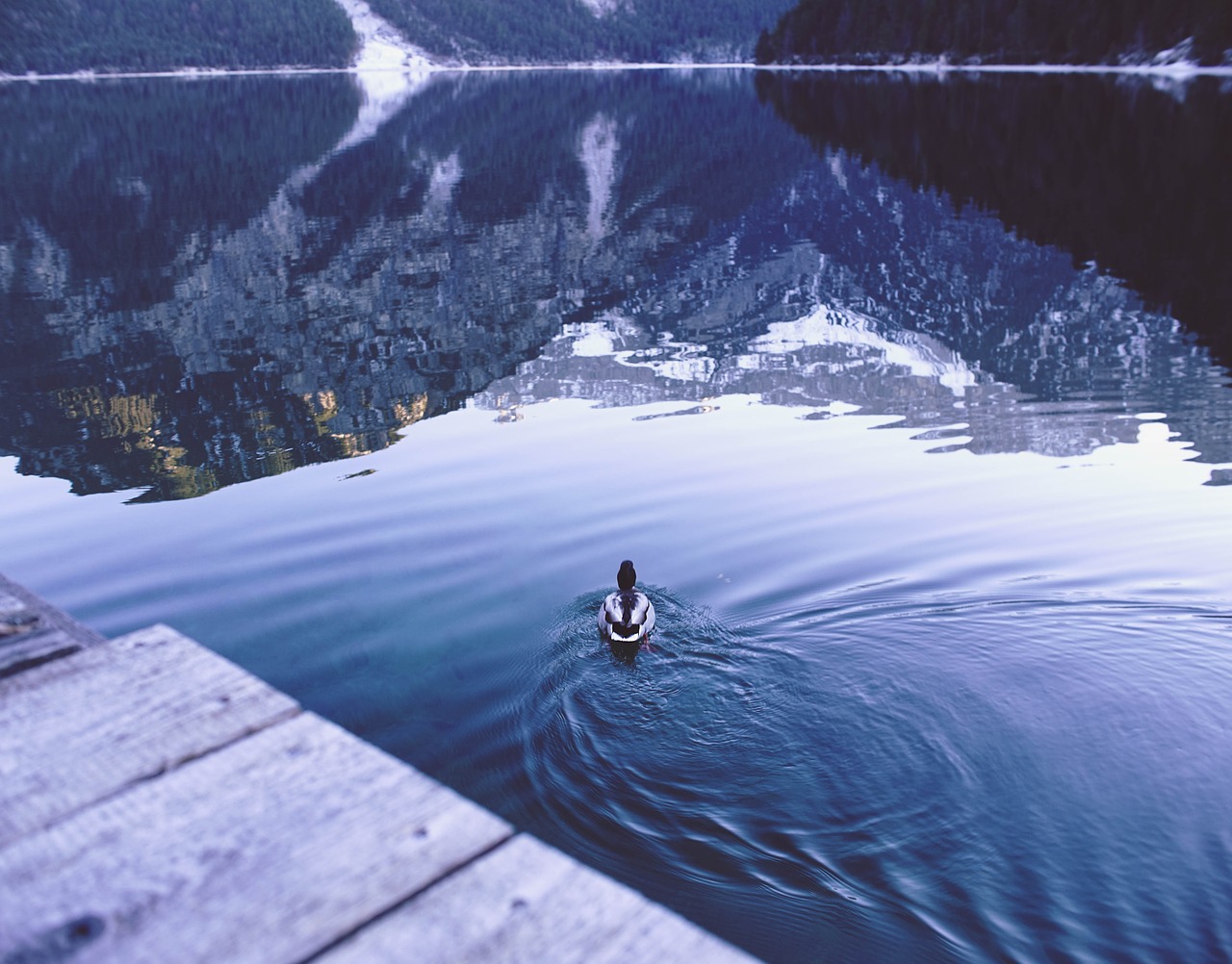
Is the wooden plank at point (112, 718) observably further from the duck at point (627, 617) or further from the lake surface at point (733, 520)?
the duck at point (627, 617)

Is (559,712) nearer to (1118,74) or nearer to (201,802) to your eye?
(201,802)

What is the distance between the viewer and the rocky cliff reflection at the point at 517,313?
2109cm

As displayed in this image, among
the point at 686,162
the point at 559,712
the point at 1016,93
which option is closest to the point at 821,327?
the point at 559,712

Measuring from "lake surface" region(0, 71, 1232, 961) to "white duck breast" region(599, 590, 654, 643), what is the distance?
0.40m

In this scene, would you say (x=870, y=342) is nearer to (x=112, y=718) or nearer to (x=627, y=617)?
(x=627, y=617)

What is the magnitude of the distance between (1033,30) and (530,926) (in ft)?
552

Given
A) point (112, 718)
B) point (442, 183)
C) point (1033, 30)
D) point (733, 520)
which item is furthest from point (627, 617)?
point (1033, 30)

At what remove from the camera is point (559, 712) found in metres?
10.3

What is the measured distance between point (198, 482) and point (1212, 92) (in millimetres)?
90104

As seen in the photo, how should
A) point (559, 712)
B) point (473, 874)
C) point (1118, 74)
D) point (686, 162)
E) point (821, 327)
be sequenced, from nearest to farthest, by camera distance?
point (473, 874) < point (559, 712) < point (821, 327) < point (686, 162) < point (1118, 74)

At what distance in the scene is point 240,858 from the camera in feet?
11.1

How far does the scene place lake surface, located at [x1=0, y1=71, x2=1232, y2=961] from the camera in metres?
8.40

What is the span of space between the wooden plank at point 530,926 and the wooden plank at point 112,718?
4.22ft

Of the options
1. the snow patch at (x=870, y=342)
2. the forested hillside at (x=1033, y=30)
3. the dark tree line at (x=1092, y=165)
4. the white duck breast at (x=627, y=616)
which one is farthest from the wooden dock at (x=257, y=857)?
the forested hillside at (x=1033, y=30)
